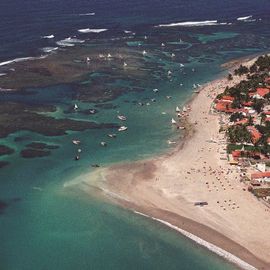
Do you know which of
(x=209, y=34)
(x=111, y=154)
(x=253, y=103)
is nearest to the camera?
(x=111, y=154)

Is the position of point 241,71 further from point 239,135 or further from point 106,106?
point 239,135

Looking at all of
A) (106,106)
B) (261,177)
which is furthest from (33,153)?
(261,177)

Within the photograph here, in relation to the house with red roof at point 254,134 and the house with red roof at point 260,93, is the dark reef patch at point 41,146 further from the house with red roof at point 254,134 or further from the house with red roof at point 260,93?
the house with red roof at point 260,93

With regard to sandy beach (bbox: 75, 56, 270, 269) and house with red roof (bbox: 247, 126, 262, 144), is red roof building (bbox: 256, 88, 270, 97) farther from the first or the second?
sandy beach (bbox: 75, 56, 270, 269)

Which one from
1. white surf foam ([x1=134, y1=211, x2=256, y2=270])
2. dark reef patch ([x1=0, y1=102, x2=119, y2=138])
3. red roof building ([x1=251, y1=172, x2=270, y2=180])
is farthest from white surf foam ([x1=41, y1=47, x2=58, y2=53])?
white surf foam ([x1=134, y1=211, x2=256, y2=270])

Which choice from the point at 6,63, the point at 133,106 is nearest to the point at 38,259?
the point at 133,106

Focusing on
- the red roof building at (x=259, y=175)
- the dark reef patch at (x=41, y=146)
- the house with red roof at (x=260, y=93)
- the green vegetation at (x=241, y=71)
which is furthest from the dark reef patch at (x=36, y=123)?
the green vegetation at (x=241, y=71)

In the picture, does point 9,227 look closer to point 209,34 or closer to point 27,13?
point 209,34
